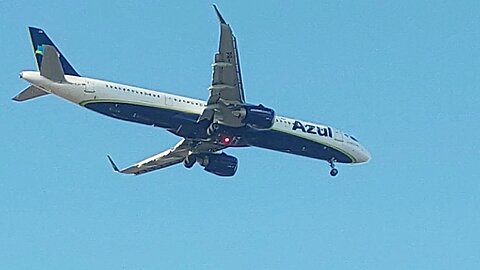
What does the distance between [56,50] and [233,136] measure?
14029 millimetres

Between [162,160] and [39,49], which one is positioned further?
[162,160]

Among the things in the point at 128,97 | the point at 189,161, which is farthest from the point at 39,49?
the point at 189,161

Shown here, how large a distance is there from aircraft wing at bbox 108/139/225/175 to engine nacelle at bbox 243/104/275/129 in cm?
698

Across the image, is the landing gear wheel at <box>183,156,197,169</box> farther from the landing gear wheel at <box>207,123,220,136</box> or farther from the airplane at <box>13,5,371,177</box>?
the landing gear wheel at <box>207,123,220,136</box>

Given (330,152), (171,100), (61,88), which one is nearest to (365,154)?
(330,152)

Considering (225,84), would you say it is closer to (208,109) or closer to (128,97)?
(208,109)

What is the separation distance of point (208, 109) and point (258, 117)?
348cm

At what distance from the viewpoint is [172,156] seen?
9556 cm

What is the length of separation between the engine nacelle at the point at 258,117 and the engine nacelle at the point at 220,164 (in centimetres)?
1026

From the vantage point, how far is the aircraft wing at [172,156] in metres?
92.1

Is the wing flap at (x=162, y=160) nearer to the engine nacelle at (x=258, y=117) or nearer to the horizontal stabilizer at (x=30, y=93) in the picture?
the engine nacelle at (x=258, y=117)

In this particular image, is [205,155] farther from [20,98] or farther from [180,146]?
[20,98]

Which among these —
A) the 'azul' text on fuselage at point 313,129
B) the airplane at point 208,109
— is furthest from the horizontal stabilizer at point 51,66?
the 'azul' text on fuselage at point 313,129

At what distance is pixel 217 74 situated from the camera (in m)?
80.2
